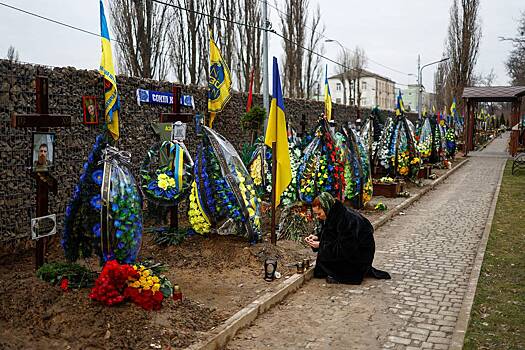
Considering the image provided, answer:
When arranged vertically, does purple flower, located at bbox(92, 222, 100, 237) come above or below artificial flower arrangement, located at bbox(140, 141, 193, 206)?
below

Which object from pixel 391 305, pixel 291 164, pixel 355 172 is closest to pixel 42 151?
pixel 391 305

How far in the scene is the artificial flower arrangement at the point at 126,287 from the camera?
5.13 meters

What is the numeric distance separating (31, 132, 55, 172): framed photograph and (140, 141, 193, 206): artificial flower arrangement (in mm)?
2399

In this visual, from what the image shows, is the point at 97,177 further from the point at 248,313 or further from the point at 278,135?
the point at 278,135

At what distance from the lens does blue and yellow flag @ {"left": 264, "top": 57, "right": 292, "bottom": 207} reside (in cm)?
Result: 850

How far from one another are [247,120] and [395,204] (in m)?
4.52

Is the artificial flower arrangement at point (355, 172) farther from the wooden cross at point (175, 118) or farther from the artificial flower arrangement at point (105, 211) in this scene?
the artificial flower arrangement at point (105, 211)

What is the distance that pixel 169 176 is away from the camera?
26.9 feet

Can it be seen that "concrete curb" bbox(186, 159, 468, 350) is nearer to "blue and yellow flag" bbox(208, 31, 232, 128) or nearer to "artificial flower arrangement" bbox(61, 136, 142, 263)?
"artificial flower arrangement" bbox(61, 136, 142, 263)

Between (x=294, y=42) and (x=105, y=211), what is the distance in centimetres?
2563

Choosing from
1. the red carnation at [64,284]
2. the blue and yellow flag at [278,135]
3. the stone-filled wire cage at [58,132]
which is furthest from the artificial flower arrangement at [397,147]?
the red carnation at [64,284]

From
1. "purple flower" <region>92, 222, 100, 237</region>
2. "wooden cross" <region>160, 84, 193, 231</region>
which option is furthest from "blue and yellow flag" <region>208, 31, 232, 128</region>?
"purple flower" <region>92, 222, 100, 237</region>

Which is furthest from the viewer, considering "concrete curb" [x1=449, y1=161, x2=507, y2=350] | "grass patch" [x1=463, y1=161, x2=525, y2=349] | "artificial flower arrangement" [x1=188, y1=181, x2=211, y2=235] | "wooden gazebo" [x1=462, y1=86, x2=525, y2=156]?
"wooden gazebo" [x1=462, y1=86, x2=525, y2=156]

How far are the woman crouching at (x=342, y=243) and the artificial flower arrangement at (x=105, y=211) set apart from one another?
2.68 metres
